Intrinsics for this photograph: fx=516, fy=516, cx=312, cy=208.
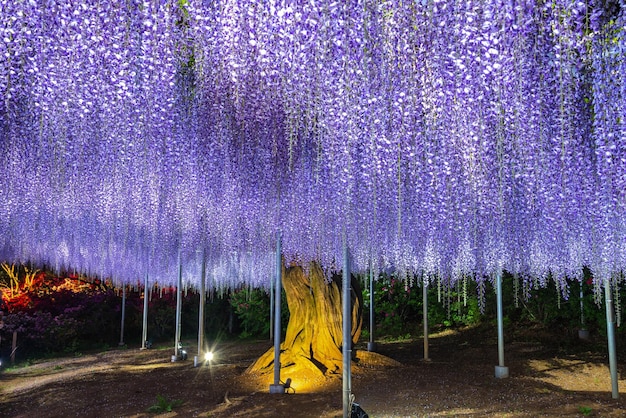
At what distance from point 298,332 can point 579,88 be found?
5559 millimetres

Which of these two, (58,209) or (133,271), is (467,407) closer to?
(58,209)

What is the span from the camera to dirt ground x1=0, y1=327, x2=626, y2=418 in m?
5.50

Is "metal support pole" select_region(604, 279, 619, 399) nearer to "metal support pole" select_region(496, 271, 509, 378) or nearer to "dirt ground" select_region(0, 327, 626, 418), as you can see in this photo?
"dirt ground" select_region(0, 327, 626, 418)

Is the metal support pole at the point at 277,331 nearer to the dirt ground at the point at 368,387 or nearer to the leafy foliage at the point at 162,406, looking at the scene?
the dirt ground at the point at 368,387

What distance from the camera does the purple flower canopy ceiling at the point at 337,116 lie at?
3.00 metres

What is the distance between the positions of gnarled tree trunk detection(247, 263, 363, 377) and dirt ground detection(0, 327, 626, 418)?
1.08 ft

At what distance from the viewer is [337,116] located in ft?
12.0

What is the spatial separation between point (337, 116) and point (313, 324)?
4795 mm

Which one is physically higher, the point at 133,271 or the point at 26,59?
the point at 26,59

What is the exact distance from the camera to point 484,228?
17.9 feet

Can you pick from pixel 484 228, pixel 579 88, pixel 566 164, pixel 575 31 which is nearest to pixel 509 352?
pixel 484 228

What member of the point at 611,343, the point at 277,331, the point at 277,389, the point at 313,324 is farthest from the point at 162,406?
the point at 611,343

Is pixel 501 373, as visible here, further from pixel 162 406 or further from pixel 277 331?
pixel 162 406

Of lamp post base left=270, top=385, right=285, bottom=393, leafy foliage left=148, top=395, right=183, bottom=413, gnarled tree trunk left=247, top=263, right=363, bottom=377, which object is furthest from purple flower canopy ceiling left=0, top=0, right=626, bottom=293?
leafy foliage left=148, top=395, right=183, bottom=413
